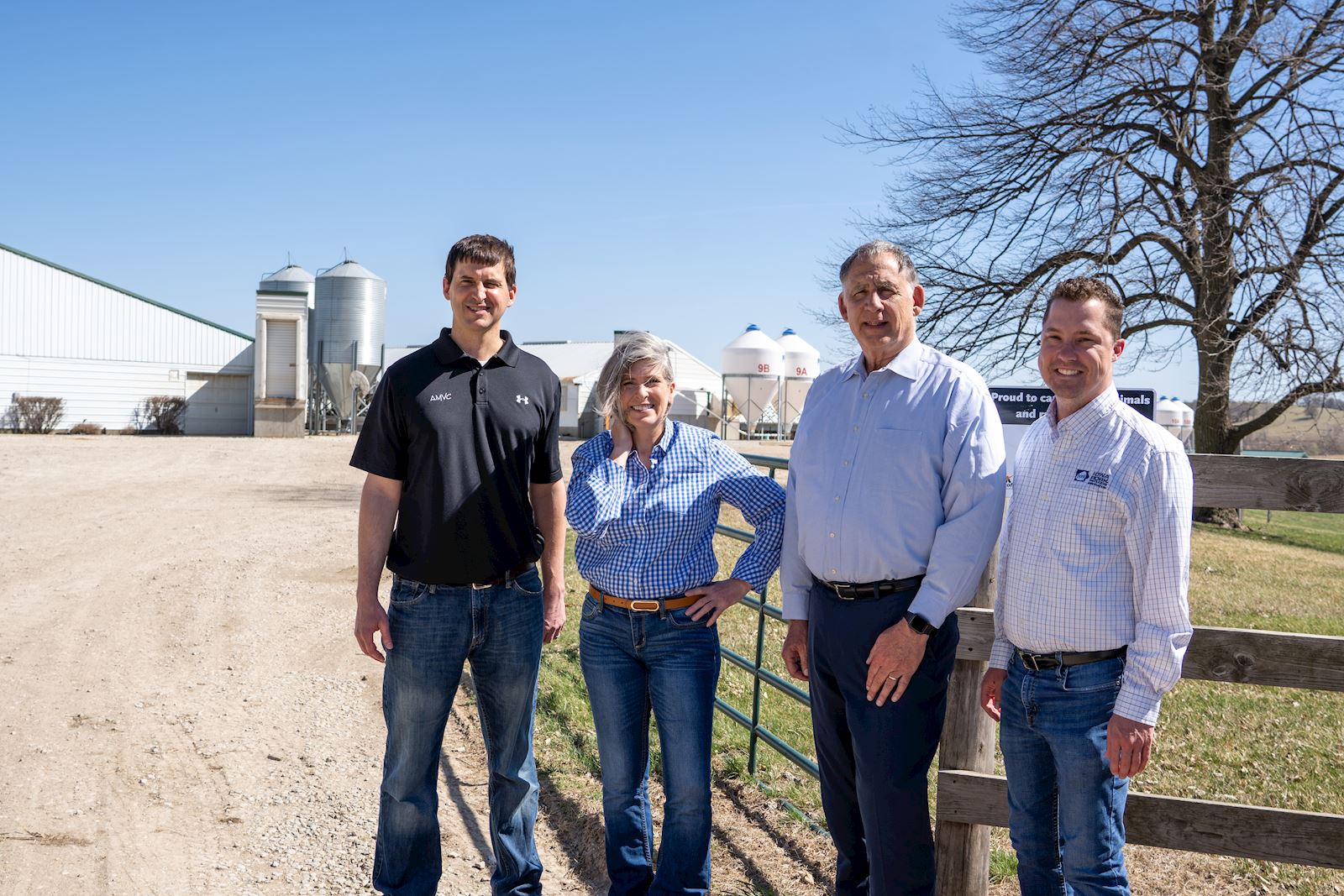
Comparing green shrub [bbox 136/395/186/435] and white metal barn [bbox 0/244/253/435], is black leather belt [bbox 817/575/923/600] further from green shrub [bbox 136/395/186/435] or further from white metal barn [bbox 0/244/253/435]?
green shrub [bbox 136/395/186/435]

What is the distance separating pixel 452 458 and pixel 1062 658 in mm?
1936

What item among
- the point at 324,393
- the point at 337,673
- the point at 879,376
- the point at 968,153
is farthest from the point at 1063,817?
the point at 324,393

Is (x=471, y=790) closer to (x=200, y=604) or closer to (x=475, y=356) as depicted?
(x=475, y=356)

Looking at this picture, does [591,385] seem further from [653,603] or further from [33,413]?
[653,603]

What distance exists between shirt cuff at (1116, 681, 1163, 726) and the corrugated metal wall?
4010 cm

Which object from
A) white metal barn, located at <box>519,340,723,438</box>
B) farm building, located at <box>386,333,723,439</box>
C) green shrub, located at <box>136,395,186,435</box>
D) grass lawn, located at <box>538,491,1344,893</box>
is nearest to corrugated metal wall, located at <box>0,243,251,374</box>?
green shrub, located at <box>136,395,186,435</box>

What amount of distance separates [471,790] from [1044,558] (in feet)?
11.2

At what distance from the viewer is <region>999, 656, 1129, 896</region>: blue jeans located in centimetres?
A: 261

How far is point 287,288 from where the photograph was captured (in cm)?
4606

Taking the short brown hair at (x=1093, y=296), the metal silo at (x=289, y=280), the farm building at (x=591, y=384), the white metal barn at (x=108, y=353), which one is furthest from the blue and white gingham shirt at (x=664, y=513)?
the metal silo at (x=289, y=280)

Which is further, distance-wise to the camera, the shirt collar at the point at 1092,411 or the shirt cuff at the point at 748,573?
the shirt cuff at the point at 748,573

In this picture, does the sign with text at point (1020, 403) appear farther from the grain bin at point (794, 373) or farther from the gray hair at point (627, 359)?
the grain bin at point (794, 373)

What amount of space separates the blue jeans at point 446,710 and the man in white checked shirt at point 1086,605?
1.60 meters

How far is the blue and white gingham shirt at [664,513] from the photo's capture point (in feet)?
10.7
